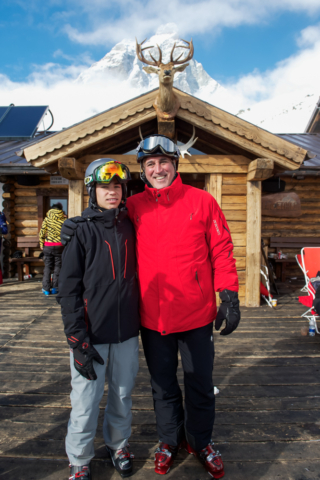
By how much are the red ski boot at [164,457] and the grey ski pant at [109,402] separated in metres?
0.24

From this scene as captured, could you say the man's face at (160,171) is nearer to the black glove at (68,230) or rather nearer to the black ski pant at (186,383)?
the black glove at (68,230)

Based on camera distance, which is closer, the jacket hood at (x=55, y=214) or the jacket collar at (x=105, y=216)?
the jacket collar at (x=105, y=216)

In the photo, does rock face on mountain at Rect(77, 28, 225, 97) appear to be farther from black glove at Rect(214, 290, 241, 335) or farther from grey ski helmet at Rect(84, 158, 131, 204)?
black glove at Rect(214, 290, 241, 335)

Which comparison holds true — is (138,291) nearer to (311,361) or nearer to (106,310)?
(106,310)

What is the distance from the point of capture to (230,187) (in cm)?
626

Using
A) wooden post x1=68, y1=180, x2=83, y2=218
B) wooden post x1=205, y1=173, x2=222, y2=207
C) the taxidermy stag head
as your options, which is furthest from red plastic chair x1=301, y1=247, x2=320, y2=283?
wooden post x1=68, y1=180, x2=83, y2=218

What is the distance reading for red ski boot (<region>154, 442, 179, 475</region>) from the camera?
2105 millimetres

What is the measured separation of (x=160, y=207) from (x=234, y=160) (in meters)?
4.44

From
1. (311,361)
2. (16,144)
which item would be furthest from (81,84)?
(311,361)

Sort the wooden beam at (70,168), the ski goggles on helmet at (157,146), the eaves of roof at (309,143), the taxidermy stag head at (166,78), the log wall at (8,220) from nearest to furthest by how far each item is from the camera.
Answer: the ski goggles on helmet at (157,146) < the taxidermy stag head at (166,78) < the wooden beam at (70,168) < the eaves of roof at (309,143) < the log wall at (8,220)

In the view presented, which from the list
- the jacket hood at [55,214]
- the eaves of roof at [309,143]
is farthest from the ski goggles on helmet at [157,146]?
the eaves of roof at [309,143]

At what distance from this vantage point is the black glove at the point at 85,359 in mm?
1887

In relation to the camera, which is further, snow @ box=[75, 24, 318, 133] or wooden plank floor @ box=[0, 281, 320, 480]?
snow @ box=[75, 24, 318, 133]

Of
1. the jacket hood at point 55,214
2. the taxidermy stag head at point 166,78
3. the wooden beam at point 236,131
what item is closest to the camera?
the taxidermy stag head at point 166,78
